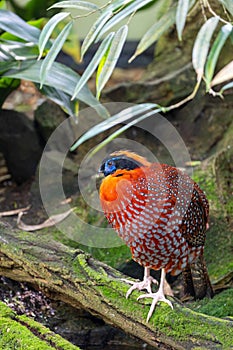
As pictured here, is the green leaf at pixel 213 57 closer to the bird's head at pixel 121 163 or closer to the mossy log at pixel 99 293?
the bird's head at pixel 121 163

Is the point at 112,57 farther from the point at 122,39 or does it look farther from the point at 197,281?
the point at 197,281

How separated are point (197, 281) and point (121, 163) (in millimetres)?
844

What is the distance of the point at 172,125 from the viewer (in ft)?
14.9

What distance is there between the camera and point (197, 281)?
2992 mm

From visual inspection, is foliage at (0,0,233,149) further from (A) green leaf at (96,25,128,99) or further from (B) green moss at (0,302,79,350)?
(B) green moss at (0,302,79,350)

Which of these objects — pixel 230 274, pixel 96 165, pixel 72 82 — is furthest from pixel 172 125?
pixel 230 274

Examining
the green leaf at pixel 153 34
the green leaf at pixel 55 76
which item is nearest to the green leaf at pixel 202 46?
the green leaf at pixel 153 34

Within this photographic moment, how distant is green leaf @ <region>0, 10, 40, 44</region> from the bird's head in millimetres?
1411

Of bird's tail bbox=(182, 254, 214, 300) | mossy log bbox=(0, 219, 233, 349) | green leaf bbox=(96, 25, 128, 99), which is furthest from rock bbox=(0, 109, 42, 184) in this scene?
green leaf bbox=(96, 25, 128, 99)

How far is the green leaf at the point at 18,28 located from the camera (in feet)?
11.8

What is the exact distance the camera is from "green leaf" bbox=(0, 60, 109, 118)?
3.54 m

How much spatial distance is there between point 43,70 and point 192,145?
2.29m

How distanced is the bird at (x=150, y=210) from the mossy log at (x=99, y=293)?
0.06 metres

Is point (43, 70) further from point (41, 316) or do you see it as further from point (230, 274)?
point (230, 274)
